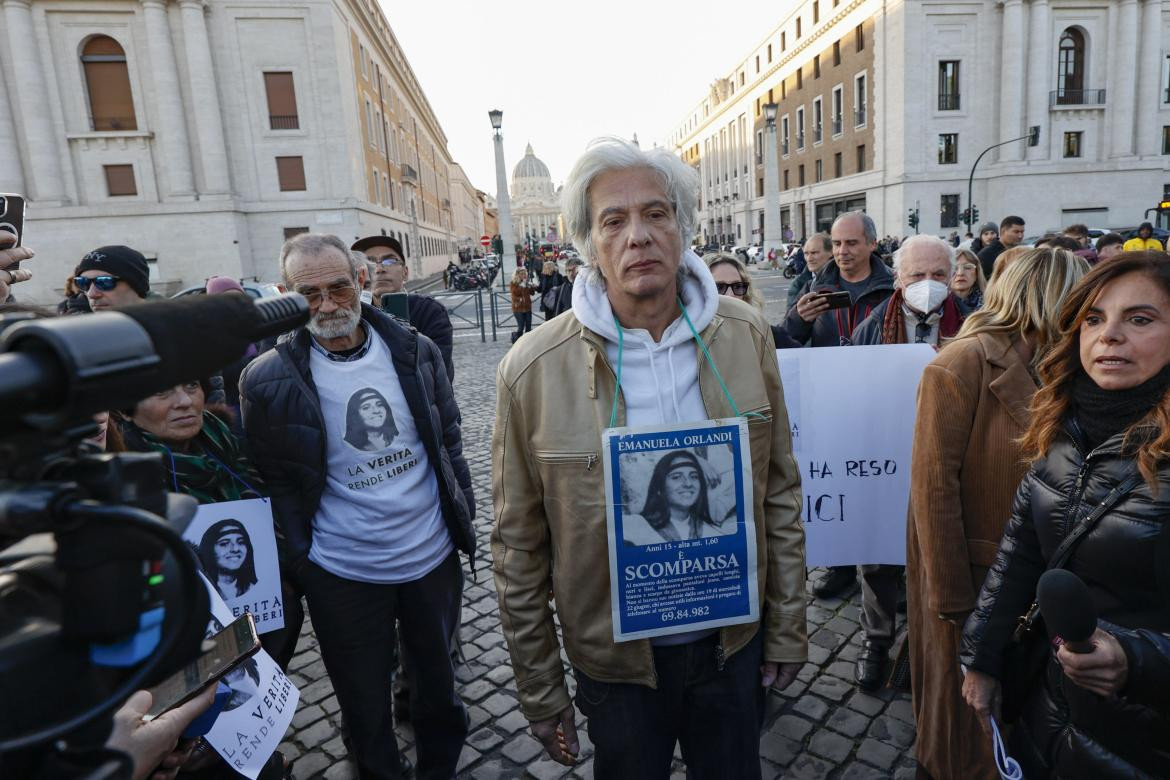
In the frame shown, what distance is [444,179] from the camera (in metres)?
79.8

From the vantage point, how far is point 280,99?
93.7ft

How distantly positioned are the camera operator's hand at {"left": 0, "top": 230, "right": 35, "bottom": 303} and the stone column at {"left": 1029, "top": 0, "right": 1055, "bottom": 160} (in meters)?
42.8

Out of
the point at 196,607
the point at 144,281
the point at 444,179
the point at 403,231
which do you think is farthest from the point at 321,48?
the point at 444,179

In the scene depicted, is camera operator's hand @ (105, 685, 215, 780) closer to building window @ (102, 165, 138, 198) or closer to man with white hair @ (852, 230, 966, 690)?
man with white hair @ (852, 230, 966, 690)

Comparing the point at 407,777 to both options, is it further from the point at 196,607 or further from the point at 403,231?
the point at 403,231

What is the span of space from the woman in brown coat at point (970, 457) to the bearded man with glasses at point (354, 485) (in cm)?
181

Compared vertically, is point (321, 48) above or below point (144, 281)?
above

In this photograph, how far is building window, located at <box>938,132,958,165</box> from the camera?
35906 millimetres

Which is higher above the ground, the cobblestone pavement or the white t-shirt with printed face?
the white t-shirt with printed face

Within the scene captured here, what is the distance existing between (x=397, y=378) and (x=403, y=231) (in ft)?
142

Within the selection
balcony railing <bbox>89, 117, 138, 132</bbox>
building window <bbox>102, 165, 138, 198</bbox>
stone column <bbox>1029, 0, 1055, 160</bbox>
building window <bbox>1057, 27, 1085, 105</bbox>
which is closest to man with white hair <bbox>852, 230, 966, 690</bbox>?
building window <bbox>102, 165, 138, 198</bbox>

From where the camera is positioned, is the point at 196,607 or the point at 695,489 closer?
the point at 196,607

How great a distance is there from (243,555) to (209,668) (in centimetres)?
108

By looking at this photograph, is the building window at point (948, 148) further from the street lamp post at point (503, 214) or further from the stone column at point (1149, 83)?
the street lamp post at point (503, 214)
